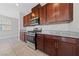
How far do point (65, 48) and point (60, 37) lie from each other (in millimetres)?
252

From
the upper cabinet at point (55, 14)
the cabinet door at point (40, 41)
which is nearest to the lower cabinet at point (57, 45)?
the cabinet door at point (40, 41)

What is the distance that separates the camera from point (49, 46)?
267 centimetres

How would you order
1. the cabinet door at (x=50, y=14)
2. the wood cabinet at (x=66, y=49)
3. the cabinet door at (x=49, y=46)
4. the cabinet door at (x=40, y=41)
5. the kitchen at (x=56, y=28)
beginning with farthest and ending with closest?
the cabinet door at (x=40, y=41)
the cabinet door at (x=50, y=14)
the cabinet door at (x=49, y=46)
the kitchen at (x=56, y=28)
the wood cabinet at (x=66, y=49)

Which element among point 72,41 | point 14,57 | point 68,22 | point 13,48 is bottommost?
point 14,57

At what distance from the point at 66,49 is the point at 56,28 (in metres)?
0.81

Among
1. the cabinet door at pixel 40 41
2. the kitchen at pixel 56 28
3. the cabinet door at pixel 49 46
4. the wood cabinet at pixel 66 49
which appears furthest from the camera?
the cabinet door at pixel 40 41

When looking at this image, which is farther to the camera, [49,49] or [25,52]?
[49,49]

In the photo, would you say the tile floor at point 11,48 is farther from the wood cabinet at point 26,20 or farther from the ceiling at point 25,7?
the ceiling at point 25,7

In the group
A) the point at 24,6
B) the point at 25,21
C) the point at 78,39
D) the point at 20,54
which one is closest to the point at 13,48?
the point at 20,54

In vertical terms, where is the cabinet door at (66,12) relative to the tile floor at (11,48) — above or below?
above

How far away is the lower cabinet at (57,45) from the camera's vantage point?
191 cm

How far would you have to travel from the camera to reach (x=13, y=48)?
2166mm

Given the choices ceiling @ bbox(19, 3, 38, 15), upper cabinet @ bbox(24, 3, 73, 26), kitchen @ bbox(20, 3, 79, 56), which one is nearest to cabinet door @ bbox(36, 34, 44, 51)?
kitchen @ bbox(20, 3, 79, 56)

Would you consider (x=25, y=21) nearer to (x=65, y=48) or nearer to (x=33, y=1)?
(x=33, y=1)
